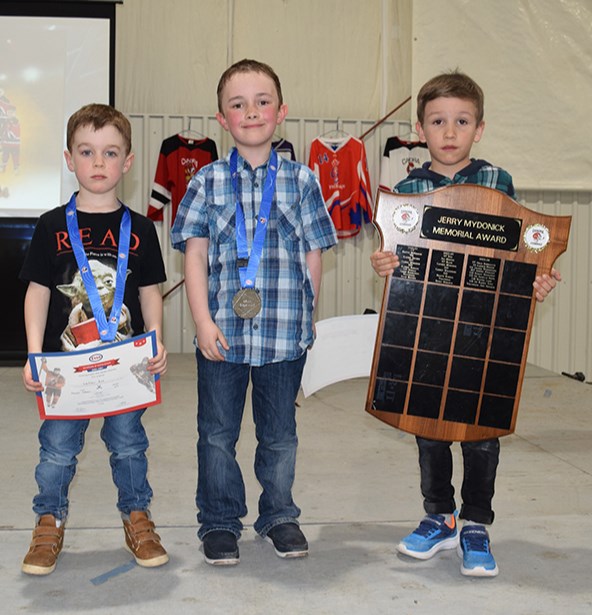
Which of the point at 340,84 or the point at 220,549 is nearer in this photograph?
the point at 220,549

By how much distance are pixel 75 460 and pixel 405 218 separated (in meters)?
0.92

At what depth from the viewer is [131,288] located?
6.57 ft

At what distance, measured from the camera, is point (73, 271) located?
1.95m

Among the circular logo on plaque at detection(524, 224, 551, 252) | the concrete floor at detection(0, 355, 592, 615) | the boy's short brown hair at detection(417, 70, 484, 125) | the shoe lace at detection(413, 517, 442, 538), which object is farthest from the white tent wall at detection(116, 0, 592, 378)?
the shoe lace at detection(413, 517, 442, 538)

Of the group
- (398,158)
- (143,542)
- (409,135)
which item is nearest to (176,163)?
(398,158)

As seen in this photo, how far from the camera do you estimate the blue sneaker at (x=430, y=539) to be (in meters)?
2.04

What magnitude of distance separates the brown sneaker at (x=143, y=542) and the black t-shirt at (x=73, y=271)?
0.42m

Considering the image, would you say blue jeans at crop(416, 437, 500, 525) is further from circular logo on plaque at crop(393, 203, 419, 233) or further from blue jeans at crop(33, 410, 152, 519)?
blue jeans at crop(33, 410, 152, 519)

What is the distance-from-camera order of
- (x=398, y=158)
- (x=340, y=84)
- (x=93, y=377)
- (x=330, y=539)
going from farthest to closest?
(x=340, y=84) → (x=398, y=158) → (x=330, y=539) → (x=93, y=377)

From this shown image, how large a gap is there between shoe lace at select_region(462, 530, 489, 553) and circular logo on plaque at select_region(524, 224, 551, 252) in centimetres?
65

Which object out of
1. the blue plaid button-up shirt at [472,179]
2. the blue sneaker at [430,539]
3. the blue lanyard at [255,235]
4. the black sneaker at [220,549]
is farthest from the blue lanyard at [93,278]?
the blue sneaker at [430,539]

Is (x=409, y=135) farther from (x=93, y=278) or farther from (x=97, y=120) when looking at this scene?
(x=93, y=278)

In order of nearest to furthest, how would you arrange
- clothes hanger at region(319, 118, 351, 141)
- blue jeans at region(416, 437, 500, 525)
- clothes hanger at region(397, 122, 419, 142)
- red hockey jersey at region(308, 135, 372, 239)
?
blue jeans at region(416, 437, 500, 525) < red hockey jersey at region(308, 135, 372, 239) < clothes hanger at region(319, 118, 351, 141) < clothes hanger at region(397, 122, 419, 142)

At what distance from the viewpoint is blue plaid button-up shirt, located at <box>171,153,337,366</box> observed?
2.00m
